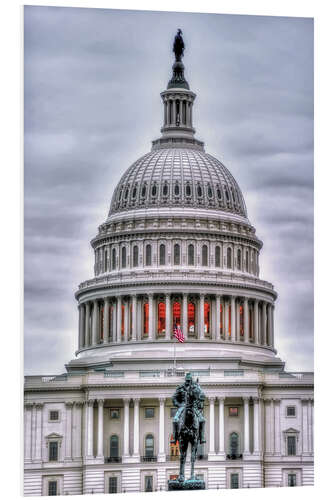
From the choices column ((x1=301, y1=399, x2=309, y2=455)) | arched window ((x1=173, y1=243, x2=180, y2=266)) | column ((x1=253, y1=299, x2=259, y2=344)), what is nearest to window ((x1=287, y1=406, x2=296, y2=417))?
column ((x1=301, y1=399, x2=309, y2=455))

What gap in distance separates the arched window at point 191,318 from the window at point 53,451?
53.0ft

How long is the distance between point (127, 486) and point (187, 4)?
3967 centimetres

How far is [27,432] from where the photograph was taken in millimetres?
124938

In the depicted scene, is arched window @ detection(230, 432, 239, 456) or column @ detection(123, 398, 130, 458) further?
arched window @ detection(230, 432, 239, 456)

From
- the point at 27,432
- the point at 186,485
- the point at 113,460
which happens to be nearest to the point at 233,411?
the point at 113,460

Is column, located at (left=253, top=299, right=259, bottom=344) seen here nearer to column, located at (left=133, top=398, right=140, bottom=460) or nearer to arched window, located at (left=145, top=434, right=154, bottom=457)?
column, located at (left=133, top=398, right=140, bottom=460)

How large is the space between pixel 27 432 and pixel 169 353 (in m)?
14.0

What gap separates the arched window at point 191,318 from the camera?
136250 mm

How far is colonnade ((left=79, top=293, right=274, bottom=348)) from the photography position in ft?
446

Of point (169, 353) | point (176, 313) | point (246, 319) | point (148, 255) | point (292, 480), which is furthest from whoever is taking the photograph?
point (148, 255)

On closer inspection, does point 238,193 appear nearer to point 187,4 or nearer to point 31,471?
point 31,471

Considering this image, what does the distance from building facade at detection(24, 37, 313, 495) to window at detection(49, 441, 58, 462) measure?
0.14 m

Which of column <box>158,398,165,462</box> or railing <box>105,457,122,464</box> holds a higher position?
column <box>158,398,165,462</box>

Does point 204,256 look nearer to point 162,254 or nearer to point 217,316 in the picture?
point 162,254
